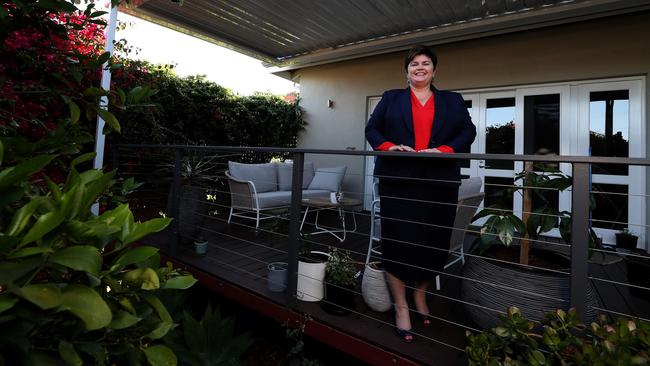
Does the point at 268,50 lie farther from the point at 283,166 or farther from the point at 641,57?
the point at 641,57

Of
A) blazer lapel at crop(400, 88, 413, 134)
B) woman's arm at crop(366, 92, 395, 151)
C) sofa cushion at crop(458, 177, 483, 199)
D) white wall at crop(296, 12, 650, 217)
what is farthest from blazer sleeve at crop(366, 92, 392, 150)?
white wall at crop(296, 12, 650, 217)

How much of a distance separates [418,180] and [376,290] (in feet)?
2.58

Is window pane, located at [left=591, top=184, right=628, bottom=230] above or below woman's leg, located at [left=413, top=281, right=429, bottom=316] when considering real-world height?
above

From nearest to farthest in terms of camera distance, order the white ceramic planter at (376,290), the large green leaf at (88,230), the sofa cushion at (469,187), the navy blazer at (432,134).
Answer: the large green leaf at (88,230) < the navy blazer at (432,134) < the white ceramic planter at (376,290) < the sofa cushion at (469,187)

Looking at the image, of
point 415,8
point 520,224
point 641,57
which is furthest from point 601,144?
point 520,224

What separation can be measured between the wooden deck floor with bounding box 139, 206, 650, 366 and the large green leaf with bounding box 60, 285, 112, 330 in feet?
4.77

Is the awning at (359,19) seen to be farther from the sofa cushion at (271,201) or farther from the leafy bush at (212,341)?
the leafy bush at (212,341)

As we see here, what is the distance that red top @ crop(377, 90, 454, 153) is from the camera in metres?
1.88

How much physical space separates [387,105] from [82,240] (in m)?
1.75

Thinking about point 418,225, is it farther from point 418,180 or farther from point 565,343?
point 565,343

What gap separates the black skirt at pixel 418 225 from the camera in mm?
1803

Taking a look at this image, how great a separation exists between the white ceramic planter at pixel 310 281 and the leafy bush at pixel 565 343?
1101mm

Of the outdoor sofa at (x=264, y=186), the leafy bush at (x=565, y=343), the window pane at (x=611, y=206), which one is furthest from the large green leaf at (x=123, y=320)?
the window pane at (x=611, y=206)

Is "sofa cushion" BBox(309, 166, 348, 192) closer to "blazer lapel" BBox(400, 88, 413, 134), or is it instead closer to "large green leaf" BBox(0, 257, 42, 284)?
"blazer lapel" BBox(400, 88, 413, 134)
